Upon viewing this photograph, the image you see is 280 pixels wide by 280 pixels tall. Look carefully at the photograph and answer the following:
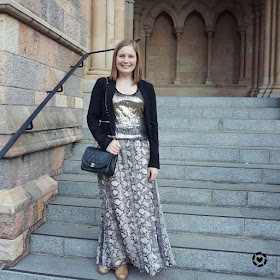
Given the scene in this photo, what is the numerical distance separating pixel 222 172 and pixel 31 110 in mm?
1943

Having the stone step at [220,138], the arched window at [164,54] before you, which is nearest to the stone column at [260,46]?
the arched window at [164,54]

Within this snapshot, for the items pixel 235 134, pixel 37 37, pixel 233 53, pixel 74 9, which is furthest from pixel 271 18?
pixel 37 37

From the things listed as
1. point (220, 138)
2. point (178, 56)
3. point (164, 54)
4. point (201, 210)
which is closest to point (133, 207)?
point (201, 210)

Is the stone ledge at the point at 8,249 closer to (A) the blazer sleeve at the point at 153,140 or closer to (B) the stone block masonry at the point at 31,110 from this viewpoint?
(B) the stone block masonry at the point at 31,110

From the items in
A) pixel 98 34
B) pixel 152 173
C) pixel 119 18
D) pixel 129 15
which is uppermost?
pixel 129 15

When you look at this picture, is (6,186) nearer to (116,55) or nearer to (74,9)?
(116,55)

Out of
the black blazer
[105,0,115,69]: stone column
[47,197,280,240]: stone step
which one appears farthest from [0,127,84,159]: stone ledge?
[105,0,115,69]: stone column

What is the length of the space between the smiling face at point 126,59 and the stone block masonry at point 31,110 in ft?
3.26

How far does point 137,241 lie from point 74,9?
9.66ft

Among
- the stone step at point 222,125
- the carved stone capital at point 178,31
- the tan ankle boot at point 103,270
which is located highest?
the carved stone capital at point 178,31

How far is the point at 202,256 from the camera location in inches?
98.0

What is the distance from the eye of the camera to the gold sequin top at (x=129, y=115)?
2117 mm

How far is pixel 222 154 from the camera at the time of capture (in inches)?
147

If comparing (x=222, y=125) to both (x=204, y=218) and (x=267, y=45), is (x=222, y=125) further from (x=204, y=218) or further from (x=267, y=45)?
(x=267, y=45)
